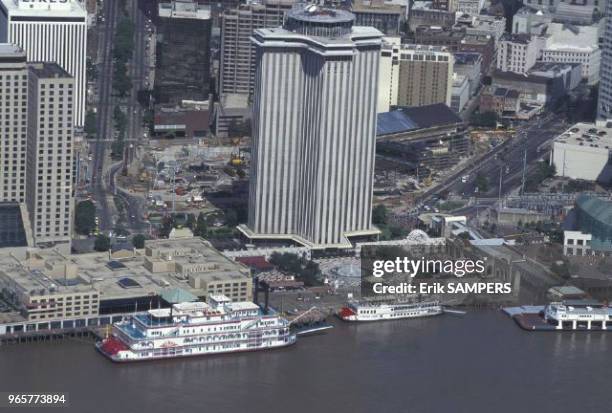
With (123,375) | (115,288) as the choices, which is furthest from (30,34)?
(123,375)

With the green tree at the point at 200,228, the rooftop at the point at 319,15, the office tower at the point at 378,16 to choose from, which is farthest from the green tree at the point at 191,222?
the office tower at the point at 378,16

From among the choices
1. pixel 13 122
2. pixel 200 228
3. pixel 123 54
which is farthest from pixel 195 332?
pixel 123 54

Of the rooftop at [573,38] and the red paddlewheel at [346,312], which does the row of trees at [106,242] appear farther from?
the rooftop at [573,38]

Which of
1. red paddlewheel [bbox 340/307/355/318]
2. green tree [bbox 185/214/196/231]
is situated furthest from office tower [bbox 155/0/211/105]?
red paddlewheel [bbox 340/307/355/318]

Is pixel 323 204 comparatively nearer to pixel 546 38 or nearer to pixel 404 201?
pixel 404 201

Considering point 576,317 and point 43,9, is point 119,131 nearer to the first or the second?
point 43,9

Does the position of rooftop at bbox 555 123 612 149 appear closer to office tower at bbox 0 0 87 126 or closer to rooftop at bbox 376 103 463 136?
rooftop at bbox 376 103 463 136
